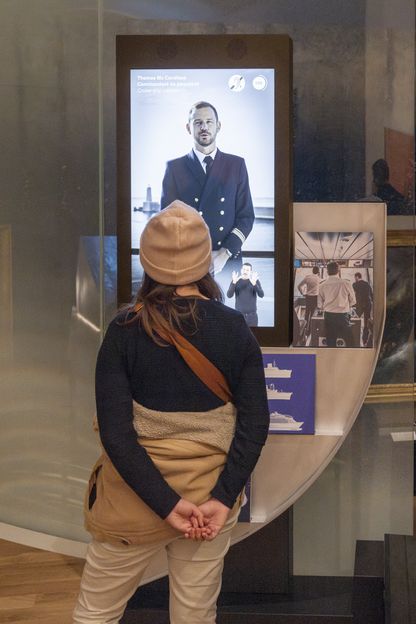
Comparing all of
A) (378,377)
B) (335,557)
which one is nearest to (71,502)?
(335,557)

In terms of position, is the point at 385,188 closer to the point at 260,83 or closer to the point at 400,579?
the point at 260,83

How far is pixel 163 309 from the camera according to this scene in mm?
2227

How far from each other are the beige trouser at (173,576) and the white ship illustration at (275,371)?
2.68 feet

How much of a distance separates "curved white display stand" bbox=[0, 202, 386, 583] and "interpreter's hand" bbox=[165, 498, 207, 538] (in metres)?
0.93

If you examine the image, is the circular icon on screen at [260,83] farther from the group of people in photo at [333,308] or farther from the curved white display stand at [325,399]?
the group of people in photo at [333,308]

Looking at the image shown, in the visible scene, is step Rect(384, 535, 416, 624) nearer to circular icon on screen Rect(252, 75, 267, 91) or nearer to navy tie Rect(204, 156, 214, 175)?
navy tie Rect(204, 156, 214, 175)

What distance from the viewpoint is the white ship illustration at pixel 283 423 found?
10.1ft

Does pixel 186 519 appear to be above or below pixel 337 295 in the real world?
below

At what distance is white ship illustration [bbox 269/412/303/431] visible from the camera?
3.07m

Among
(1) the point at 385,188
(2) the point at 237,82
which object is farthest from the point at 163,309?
(1) the point at 385,188

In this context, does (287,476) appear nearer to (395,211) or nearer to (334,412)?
(334,412)

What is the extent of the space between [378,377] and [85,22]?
5.60 feet

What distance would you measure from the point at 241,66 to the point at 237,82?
0.16ft

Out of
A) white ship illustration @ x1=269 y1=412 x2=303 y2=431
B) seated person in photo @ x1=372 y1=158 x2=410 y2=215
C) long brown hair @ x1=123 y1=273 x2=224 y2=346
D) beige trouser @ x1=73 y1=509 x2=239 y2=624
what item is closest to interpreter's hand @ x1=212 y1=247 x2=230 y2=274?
white ship illustration @ x1=269 y1=412 x2=303 y2=431
